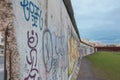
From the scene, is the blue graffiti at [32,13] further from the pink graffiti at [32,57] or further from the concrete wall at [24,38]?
the pink graffiti at [32,57]

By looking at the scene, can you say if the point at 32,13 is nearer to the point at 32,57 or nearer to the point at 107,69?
the point at 32,57

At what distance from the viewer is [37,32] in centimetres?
312

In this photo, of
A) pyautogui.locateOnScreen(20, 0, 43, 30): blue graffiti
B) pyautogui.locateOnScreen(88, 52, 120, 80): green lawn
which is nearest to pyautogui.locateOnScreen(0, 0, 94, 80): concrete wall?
pyautogui.locateOnScreen(20, 0, 43, 30): blue graffiti

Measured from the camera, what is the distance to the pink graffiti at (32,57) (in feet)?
8.84

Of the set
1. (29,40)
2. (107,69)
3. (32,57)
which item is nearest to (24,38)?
(29,40)

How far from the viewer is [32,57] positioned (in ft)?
9.31

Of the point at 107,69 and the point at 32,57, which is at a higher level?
the point at 32,57

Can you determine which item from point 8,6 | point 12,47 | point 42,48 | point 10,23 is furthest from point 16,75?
point 42,48

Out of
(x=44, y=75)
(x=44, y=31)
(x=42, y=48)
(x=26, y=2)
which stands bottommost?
(x=44, y=75)

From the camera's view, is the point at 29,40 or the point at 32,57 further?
the point at 32,57

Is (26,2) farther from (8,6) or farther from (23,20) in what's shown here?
(8,6)

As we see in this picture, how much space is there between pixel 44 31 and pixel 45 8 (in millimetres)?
347

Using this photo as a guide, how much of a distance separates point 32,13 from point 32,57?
1.62 ft

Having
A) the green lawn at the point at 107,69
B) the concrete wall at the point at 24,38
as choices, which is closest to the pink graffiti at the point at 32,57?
the concrete wall at the point at 24,38
